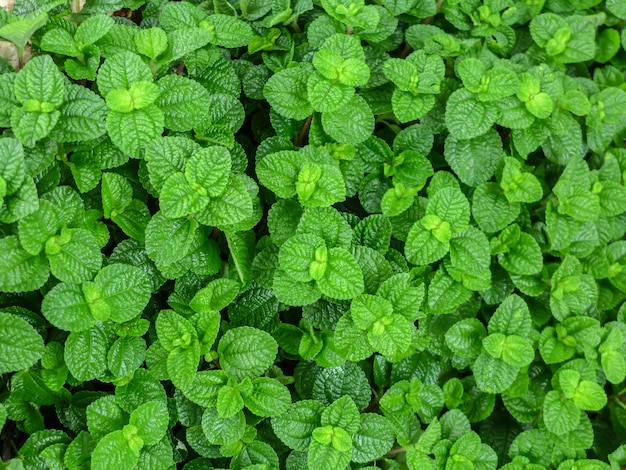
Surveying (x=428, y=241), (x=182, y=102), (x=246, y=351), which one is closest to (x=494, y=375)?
(x=428, y=241)

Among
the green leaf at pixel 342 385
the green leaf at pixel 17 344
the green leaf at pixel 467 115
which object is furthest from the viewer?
the green leaf at pixel 467 115

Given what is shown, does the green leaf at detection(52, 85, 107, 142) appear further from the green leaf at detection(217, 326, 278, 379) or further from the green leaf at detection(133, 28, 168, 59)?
the green leaf at detection(217, 326, 278, 379)

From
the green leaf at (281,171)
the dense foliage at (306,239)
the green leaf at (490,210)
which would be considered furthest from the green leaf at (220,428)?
the green leaf at (490,210)

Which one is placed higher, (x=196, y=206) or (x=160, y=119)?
(x=160, y=119)

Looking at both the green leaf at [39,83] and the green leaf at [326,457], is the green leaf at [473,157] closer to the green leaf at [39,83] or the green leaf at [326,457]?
the green leaf at [326,457]

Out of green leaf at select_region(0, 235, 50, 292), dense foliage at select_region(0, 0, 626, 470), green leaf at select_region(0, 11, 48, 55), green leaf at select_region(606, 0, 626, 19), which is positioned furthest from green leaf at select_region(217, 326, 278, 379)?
green leaf at select_region(606, 0, 626, 19)

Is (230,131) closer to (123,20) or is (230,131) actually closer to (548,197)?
(123,20)

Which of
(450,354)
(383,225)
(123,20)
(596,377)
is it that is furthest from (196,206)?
(596,377)
